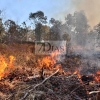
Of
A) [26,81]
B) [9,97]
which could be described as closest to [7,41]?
[26,81]

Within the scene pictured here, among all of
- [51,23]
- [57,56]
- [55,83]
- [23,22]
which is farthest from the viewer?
[51,23]

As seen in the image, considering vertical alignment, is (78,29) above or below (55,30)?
above

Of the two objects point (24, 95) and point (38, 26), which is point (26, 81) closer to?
point (24, 95)

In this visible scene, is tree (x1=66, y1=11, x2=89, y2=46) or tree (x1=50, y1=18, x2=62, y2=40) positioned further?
tree (x1=66, y1=11, x2=89, y2=46)

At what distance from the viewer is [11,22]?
29.6 metres

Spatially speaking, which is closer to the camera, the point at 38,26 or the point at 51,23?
the point at 38,26

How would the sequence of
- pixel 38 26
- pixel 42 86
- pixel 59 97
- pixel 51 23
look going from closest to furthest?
pixel 59 97 < pixel 42 86 < pixel 38 26 < pixel 51 23

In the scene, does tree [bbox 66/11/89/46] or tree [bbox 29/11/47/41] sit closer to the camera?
tree [bbox 29/11/47/41]

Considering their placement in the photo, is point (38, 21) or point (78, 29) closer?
point (38, 21)

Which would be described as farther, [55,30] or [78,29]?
[78,29]

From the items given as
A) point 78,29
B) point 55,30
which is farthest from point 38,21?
point 78,29

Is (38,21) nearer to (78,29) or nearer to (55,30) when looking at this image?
(55,30)

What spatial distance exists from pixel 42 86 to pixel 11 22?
22507mm

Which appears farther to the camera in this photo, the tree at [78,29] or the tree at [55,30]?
the tree at [78,29]
